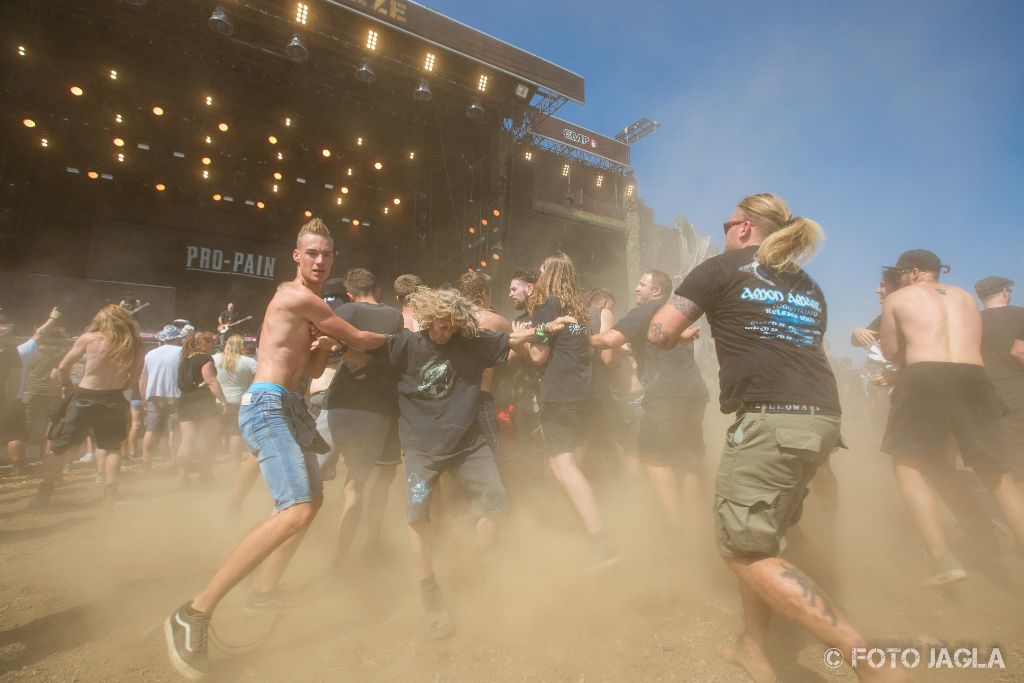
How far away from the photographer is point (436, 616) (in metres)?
2.46

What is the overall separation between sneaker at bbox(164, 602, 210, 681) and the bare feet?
8.27 feet

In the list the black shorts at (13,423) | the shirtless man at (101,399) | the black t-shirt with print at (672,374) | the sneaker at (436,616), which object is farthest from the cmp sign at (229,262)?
the sneaker at (436,616)

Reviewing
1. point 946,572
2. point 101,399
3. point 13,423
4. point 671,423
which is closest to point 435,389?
point 671,423

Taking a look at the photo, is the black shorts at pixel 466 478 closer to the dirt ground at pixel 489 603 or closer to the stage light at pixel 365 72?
the dirt ground at pixel 489 603

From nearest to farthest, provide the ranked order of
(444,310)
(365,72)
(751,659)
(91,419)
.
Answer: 1. (751,659)
2. (444,310)
3. (91,419)
4. (365,72)

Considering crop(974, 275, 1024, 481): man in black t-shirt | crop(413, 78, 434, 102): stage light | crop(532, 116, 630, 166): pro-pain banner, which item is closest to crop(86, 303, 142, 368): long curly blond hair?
crop(974, 275, 1024, 481): man in black t-shirt

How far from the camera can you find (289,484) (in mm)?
2371

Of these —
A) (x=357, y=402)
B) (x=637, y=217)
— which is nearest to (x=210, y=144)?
(x=357, y=402)

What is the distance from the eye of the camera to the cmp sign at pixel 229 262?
50.4 ft

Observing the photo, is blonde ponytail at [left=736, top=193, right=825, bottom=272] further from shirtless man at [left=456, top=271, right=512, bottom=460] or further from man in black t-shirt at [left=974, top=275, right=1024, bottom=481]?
man in black t-shirt at [left=974, top=275, right=1024, bottom=481]

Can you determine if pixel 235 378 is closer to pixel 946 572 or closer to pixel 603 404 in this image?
pixel 603 404

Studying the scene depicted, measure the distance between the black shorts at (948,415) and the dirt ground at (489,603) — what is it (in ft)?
2.95

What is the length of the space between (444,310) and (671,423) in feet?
7.31

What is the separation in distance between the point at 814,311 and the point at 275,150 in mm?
17381
